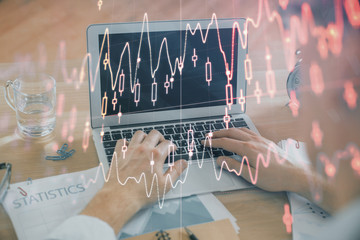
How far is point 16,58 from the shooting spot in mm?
1297

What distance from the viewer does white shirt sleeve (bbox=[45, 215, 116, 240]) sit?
653mm

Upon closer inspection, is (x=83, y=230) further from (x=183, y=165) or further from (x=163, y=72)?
(x=163, y=72)

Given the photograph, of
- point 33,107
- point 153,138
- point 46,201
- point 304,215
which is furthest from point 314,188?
point 33,107

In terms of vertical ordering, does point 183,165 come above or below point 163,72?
below

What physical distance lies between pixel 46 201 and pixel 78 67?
0.52m

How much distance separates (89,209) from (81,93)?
0.44 meters

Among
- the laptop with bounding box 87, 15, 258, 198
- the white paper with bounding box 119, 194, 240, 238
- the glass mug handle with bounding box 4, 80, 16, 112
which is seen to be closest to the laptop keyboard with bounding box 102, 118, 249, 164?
the laptop with bounding box 87, 15, 258, 198

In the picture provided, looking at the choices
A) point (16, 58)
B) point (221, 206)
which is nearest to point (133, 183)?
point (221, 206)

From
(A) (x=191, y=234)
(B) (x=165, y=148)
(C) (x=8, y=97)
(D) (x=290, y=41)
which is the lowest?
(A) (x=191, y=234)

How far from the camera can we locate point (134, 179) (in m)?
0.80

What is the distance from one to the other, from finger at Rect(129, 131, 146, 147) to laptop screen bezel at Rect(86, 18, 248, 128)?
7cm

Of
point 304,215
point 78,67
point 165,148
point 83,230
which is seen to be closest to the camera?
point 83,230

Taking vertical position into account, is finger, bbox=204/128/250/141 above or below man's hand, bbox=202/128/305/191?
above

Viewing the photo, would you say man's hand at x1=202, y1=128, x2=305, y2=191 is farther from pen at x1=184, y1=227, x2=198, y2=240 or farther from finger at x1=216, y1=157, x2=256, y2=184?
pen at x1=184, y1=227, x2=198, y2=240
